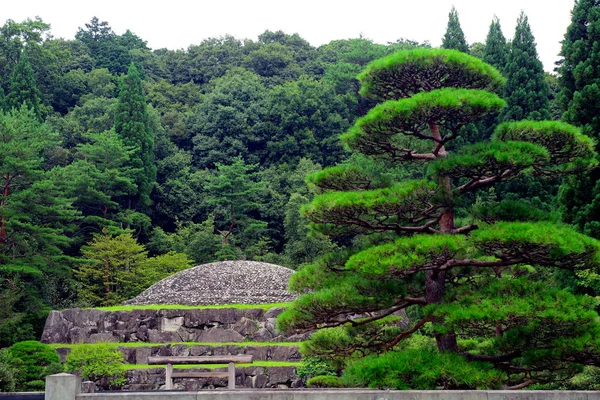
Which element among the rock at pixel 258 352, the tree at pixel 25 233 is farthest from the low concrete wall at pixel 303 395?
the tree at pixel 25 233

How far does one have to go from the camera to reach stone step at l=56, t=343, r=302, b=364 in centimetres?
2277

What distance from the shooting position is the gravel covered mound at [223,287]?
86.9 feet

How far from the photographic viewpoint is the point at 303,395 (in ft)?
26.5

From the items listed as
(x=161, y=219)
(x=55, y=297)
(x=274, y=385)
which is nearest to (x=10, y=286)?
(x=55, y=297)

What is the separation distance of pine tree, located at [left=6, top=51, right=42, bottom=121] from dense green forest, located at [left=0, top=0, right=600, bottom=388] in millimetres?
92

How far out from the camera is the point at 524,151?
387 inches

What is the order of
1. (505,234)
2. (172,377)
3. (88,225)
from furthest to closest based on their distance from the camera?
(88,225), (172,377), (505,234)

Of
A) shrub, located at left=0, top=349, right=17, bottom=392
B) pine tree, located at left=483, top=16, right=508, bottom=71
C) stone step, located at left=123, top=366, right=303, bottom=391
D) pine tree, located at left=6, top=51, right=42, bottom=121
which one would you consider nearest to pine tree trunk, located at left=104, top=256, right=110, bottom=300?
stone step, located at left=123, top=366, right=303, bottom=391

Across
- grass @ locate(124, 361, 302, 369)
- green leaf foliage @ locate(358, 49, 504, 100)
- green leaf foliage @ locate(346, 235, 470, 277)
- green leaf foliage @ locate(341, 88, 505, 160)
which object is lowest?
grass @ locate(124, 361, 302, 369)

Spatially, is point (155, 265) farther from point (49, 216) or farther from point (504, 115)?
point (504, 115)

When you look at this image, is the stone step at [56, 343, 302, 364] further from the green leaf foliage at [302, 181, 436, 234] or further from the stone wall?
the green leaf foliage at [302, 181, 436, 234]

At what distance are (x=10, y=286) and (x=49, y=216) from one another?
4.62 m

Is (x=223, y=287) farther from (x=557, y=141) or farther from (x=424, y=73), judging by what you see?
(x=557, y=141)

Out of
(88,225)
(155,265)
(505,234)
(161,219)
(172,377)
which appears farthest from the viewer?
(161,219)
